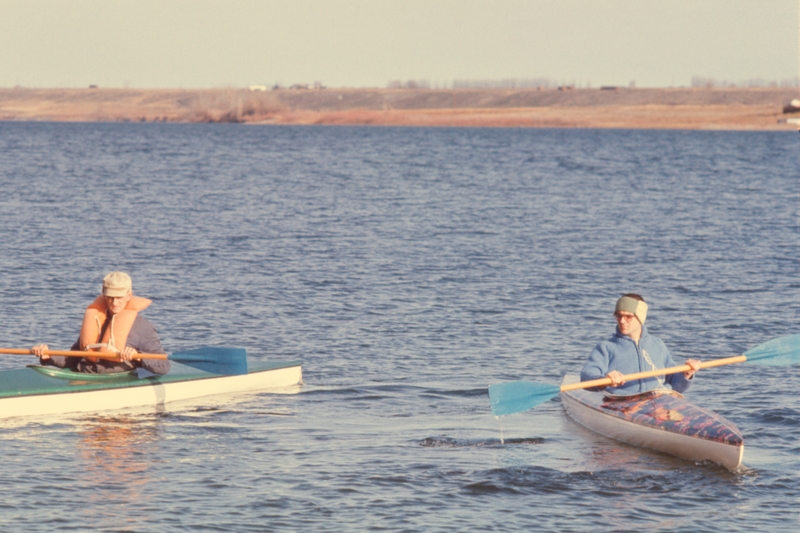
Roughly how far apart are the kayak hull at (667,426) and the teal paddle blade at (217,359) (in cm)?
387

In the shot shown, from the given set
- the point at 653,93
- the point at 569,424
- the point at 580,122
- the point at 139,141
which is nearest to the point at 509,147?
the point at 139,141

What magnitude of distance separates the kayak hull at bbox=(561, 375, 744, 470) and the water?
15 cm

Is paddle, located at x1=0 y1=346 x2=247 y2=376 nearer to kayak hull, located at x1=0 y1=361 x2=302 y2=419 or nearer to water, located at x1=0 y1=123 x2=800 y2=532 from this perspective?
kayak hull, located at x1=0 y1=361 x2=302 y2=419

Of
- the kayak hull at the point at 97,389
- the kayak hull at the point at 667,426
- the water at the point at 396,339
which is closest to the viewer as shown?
the water at the point at 396,339

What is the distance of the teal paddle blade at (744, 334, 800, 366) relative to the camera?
40.1ft

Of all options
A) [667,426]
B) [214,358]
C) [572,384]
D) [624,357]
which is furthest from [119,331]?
[667,426]

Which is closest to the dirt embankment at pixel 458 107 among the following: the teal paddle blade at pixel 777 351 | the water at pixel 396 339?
the water at pixel 396 339

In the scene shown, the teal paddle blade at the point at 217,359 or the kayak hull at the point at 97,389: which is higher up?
the teal paddle blade at the point at 217,359

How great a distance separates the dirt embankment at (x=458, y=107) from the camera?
144750mm

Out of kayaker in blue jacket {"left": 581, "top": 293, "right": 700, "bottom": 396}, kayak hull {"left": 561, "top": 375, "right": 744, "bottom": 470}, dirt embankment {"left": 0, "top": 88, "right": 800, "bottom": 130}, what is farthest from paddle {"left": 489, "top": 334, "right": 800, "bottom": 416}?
dirt embankment {"left": 0, "top": 88, "right": 800, "bottom": 130}

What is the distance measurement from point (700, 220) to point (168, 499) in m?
29.5

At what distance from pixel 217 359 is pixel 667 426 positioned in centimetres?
504

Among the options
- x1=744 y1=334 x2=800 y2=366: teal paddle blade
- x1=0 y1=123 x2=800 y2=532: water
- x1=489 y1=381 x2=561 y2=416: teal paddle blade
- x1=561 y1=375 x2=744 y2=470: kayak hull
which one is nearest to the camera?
x1=0 y1=123 x2=800 y2=532: water

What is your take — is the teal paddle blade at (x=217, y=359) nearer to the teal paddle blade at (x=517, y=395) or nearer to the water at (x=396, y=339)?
the water at (x=396, y=339)
